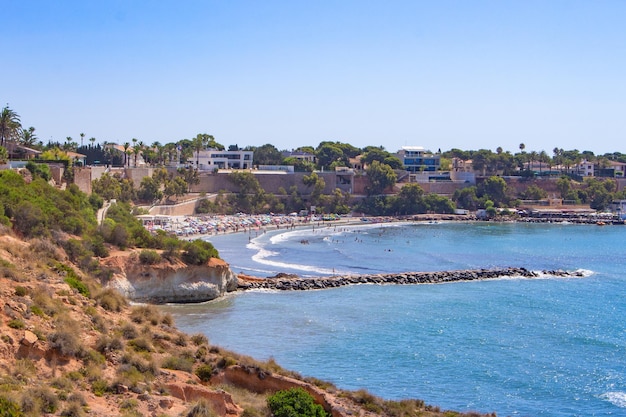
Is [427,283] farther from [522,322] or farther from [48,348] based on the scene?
[48,348]

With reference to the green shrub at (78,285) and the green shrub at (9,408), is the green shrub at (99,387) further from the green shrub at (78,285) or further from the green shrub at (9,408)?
the green shrub at (78,285)

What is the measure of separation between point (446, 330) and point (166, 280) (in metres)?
13.8

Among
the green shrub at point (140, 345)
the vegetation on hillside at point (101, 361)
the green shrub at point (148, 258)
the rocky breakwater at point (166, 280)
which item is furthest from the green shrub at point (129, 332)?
the green shrub at point (148, 258)

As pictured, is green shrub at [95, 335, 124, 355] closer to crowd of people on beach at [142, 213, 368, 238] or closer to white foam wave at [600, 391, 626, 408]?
white foam wave at [600, 391, 626, 408]

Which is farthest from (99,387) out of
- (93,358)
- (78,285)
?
(78,285)

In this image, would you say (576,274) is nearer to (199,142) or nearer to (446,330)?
(446,330)

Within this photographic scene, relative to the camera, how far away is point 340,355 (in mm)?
A: 31281

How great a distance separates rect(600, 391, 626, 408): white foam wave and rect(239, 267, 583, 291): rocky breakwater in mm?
23065

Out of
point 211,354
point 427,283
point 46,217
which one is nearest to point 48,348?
point 211,354

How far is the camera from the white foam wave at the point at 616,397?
26703 millimetres

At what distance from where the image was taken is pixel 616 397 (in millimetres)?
27375

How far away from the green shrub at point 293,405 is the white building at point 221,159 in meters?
94.7

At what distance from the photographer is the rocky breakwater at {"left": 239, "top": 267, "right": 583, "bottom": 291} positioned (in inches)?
1887

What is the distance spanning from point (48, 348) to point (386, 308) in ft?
82.8
